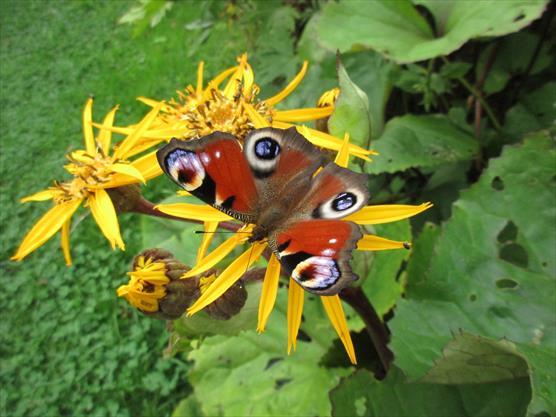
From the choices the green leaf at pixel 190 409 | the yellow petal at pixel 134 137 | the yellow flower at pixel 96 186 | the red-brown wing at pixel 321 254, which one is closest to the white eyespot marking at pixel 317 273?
the red-brown wing at pixel 321 254

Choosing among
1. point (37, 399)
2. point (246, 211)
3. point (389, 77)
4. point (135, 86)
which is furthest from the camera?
point (135, 86)

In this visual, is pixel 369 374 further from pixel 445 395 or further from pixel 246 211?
pixel 246 211

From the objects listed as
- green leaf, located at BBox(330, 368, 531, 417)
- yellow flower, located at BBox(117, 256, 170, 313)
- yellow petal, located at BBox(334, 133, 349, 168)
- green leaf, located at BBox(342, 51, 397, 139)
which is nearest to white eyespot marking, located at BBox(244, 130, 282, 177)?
yellow petal, located at BBox(334, 133, 349, 168)

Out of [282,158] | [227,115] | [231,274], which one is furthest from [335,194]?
[227,115]

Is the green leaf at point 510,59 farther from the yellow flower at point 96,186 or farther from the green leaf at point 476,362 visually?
the yellow flower at point 96,186

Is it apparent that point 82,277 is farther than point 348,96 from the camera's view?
Yes

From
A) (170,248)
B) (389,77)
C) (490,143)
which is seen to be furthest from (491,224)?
(170,248)
